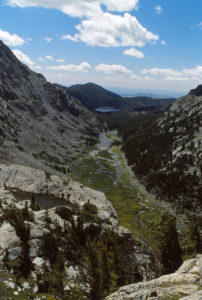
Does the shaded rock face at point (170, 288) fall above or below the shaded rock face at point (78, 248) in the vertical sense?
above

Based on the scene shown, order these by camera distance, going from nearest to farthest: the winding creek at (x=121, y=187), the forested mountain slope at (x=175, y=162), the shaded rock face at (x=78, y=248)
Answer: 1. the shaded rock face at (x=78, y=248)
2. the winding creek at (x=121, y=187)
3. the forested mountain slope at (x=175, y=162)

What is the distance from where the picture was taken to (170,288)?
55.0 ft

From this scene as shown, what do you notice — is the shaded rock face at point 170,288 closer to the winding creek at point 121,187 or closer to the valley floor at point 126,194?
the valley floor at point 126,194

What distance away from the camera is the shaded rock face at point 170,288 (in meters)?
15.9

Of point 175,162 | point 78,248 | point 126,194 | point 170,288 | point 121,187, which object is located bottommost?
point 126,194

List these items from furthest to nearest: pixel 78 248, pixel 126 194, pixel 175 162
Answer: pixel 175 162
pixel 126 194
pixel 78 248

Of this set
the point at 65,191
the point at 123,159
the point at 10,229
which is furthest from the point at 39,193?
the point at 123,159

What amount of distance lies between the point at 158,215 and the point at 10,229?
227ft

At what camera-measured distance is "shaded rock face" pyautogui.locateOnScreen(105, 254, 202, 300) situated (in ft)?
52.2

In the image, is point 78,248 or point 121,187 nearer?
point 78,248

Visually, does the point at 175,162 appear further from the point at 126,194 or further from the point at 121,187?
the point at 126,194

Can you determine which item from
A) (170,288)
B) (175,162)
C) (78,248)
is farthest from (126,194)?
(170,288)

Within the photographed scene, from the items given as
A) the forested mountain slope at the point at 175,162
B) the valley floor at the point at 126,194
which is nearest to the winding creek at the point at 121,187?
the valley floor at the point at 126,194

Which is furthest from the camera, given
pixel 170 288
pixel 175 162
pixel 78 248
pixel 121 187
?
pixel 175 162
